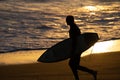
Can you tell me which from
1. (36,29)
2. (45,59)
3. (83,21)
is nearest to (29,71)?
(45,59)

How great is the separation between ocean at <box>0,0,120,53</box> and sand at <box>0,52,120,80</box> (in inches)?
197

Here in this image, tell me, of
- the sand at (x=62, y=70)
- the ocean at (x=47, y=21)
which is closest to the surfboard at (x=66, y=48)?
the sand at (x=62, y=70)

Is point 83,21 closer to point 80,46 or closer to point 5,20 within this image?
point 5,20

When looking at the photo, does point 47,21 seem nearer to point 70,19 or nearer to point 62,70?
point 62,70

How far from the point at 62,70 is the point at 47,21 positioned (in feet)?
56.7

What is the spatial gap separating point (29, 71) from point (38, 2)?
30.1 m

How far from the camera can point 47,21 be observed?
29.5 m

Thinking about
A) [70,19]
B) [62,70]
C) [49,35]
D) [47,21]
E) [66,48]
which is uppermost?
[70,19]

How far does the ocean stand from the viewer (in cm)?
2084

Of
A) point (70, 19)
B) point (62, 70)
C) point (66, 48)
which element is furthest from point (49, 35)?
point (70, 19)

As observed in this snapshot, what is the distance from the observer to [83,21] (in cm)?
2878

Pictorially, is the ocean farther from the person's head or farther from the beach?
the person's head

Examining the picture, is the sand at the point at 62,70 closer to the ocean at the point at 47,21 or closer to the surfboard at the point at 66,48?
the surfboard at the point at 66,48

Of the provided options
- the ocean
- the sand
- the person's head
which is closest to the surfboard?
the person's head
